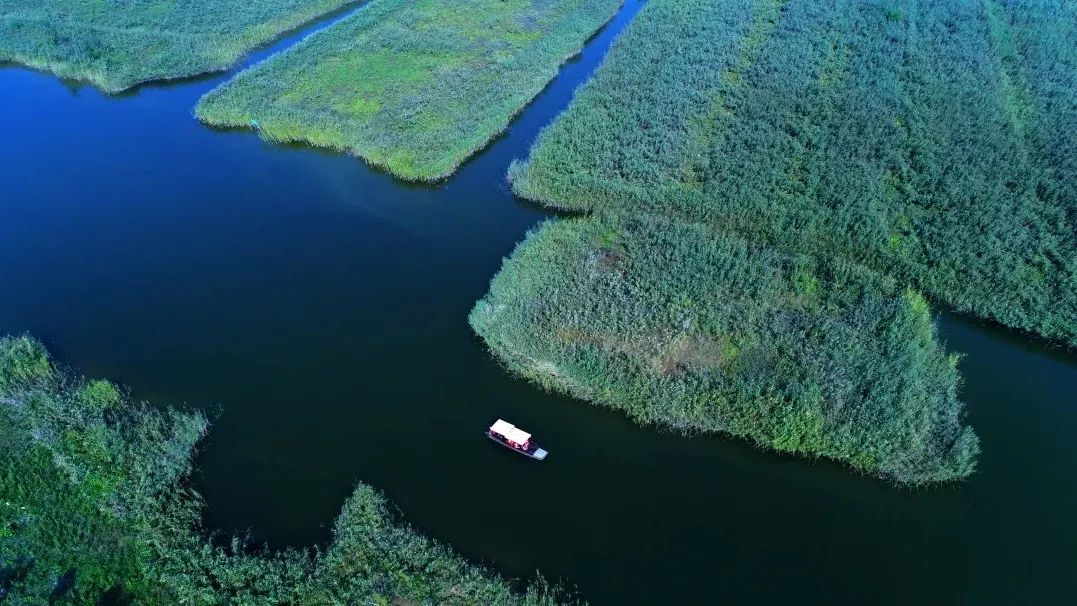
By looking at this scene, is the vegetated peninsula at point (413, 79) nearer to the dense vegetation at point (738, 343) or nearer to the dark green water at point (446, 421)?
the dark green water at point (446, 421)

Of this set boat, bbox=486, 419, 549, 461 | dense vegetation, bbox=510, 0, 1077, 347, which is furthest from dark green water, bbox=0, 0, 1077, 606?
dense vegetation, bbox=510, 0, 1077, 347

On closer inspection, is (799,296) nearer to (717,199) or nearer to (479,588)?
(717,199)

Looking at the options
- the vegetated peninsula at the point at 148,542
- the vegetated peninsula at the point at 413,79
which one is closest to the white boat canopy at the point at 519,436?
the vegetated peninsula at the point at 148,542

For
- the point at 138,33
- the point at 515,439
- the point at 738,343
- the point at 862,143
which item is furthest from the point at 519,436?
the point at 138,33

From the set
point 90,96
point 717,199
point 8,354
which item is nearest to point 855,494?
point 717,199

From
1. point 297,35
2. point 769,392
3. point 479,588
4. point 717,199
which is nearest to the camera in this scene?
point 479,588

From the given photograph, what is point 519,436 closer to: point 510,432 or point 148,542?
point 510,432

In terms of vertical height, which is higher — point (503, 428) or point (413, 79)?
point (413, 79)
